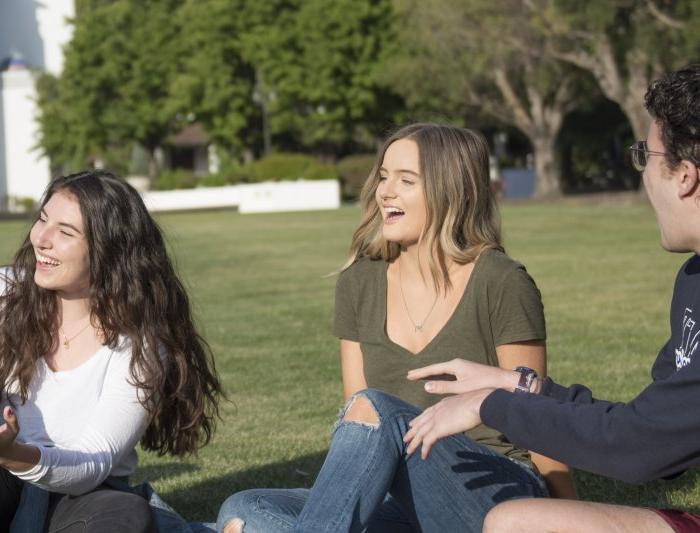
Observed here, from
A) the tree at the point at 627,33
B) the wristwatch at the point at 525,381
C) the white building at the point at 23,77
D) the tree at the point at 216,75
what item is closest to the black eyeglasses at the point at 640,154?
the wristwatch at the point at 525,381

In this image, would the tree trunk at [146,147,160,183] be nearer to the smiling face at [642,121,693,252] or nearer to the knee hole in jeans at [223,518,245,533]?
the knee hole in jeans at [223,518,245,533]

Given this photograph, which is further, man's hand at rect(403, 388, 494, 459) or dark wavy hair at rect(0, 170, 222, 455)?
dark wavy hair at rect(0, 170, 222, 455)

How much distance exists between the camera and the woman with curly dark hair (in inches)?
163

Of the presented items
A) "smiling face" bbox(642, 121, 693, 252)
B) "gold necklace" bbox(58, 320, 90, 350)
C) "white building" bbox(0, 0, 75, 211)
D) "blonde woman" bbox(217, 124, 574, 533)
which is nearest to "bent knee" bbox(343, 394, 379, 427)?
"blonde woman" bbox(217, 124, 574, 533)

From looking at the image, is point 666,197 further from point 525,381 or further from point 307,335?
point 307,335

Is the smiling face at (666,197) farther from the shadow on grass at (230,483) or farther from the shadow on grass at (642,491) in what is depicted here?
the shadow on grass at (230,483)

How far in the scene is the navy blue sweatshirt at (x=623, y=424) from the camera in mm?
2830

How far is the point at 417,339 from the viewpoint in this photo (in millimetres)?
4242

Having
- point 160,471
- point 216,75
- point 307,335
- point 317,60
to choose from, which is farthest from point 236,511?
point 216,75

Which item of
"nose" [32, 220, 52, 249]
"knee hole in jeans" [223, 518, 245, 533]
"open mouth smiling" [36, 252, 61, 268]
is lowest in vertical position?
"knee hole in jeans" [223, 518, 245, 533]

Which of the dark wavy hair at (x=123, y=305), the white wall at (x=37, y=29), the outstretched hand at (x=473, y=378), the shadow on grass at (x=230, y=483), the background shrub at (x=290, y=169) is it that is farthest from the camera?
the white wall at (x=37, y=29)

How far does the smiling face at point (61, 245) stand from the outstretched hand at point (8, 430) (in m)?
0.83

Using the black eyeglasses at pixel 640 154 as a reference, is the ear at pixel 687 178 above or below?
below

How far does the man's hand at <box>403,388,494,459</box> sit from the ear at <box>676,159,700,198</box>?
70cm
